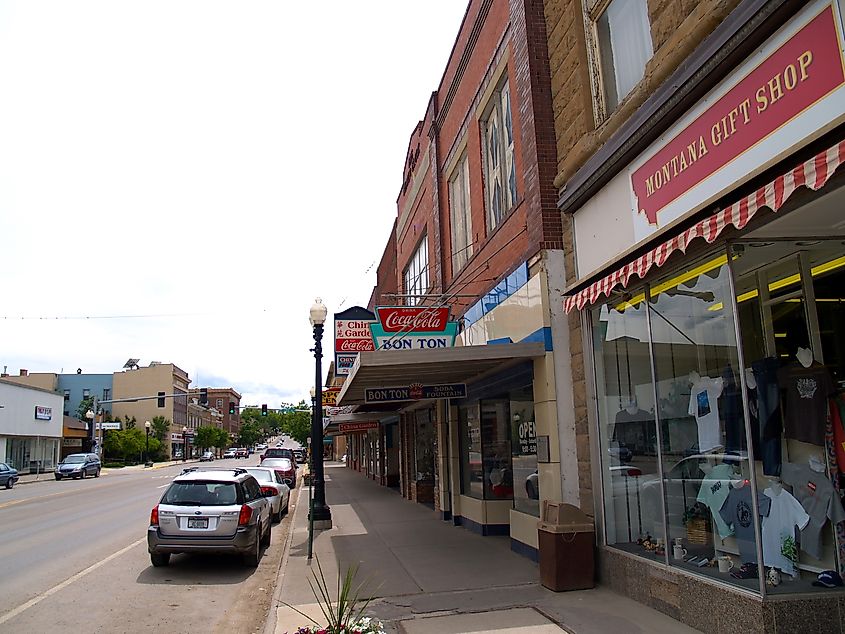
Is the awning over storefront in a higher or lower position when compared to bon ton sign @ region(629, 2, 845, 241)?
lower

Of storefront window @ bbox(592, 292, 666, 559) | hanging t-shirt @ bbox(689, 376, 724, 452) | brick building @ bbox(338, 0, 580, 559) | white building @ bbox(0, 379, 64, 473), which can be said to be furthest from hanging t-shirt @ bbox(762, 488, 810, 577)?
white building @ bbox(0, 379, 64, 473)

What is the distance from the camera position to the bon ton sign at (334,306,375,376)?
18.1m

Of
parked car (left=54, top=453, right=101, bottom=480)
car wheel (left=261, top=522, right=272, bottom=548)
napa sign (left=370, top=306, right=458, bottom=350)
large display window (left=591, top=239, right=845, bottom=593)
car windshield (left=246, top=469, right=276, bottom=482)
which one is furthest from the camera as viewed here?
parked car (left=54, top=453, right=101, bottom=480)

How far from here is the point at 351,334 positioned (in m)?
18.5

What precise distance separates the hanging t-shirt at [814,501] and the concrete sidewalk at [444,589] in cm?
→ 145

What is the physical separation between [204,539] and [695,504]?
750 cm

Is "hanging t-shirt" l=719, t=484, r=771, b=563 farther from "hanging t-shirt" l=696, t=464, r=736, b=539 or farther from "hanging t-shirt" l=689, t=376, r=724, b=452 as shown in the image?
"hanging t-shirt" l=689, t=376, r=724, b=452

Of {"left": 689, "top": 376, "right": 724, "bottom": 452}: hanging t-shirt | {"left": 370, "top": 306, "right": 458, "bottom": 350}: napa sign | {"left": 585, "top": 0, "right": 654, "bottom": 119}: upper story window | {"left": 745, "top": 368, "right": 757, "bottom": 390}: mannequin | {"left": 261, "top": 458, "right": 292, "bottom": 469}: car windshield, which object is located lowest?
{"left": 261, "top": 458, "right": 292, "bottom": 469}: car windshield

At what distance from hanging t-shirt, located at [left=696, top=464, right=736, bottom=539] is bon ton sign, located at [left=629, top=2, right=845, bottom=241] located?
101 inches

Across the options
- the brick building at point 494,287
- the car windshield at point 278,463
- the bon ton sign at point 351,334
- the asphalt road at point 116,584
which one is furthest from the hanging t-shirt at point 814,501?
the car windshield at point 278,463

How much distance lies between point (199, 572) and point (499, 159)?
8.75 meters

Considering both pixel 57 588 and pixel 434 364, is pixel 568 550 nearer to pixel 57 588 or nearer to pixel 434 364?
pixel 434 364

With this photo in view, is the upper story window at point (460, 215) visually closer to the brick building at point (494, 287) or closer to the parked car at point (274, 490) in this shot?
the brick building at point (494, 287)

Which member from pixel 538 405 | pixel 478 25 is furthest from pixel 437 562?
pixel 478 25
